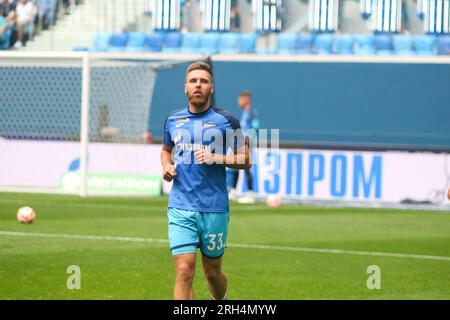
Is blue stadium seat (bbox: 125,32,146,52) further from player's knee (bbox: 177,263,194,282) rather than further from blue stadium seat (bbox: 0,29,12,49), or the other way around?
player's knee (bbox: 177,263,194,282)

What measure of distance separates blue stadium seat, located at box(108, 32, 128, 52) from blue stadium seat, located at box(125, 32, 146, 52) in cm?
14

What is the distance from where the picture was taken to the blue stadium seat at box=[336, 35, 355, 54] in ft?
106

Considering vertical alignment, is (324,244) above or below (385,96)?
below

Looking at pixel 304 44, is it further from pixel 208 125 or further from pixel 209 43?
pixel 208 125

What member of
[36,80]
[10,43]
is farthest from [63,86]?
[10,43]

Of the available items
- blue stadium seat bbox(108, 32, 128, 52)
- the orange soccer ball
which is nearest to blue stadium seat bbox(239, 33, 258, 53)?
blue stadium seat bbox(108, 32, 128, 52)

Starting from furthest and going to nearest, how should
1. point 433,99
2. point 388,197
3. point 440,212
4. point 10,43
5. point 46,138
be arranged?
point 10,43
point 433,99
point 46,138
point 388,197
point 440,212

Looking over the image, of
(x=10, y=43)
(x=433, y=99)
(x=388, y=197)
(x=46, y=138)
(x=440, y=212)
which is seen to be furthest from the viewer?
(x=10, y=43)

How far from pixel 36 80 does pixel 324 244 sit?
35.7 feet

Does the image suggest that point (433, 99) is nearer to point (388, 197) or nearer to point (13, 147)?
point (388, 197)

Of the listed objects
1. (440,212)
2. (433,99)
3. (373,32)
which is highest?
(373,32)

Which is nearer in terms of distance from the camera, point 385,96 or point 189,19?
point 385,96

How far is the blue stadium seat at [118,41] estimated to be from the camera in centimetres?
3429

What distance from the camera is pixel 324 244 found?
15555 millimetres
